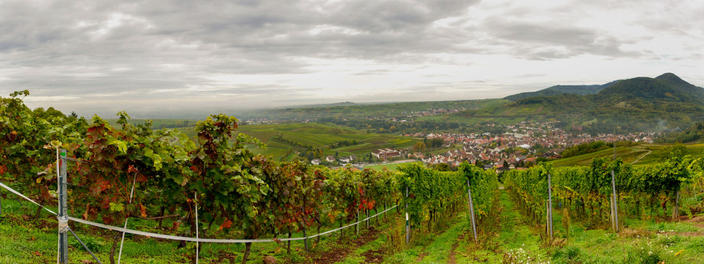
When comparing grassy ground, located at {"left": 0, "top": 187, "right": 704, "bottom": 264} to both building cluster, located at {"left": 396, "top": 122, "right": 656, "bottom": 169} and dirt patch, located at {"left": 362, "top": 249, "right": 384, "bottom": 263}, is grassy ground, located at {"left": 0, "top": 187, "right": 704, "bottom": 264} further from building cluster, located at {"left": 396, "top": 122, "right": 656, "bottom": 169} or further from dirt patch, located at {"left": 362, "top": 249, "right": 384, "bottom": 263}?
building cluster, located at {"left": 396, "top": 122, "right": 656, "bottom": 169}

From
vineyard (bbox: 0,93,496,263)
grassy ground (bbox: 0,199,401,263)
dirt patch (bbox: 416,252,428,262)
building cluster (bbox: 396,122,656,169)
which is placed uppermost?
vineyard (bbox: 0,93,496,263)

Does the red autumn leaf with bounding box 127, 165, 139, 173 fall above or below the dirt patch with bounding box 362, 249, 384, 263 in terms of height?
above

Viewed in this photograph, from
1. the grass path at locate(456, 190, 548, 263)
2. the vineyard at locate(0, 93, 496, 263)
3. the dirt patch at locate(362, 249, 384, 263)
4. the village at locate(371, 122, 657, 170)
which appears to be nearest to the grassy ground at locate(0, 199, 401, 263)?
the dirt patch at locate(362, 249, 384, 263)

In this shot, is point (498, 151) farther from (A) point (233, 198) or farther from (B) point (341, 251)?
(A) point (233, 198)

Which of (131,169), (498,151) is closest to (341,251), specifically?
(131,169)

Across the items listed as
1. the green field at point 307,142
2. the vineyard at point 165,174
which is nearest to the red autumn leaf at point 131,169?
the vineyard at point 165,174

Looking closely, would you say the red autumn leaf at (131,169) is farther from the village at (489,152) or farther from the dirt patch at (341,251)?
the village at (489,152)
